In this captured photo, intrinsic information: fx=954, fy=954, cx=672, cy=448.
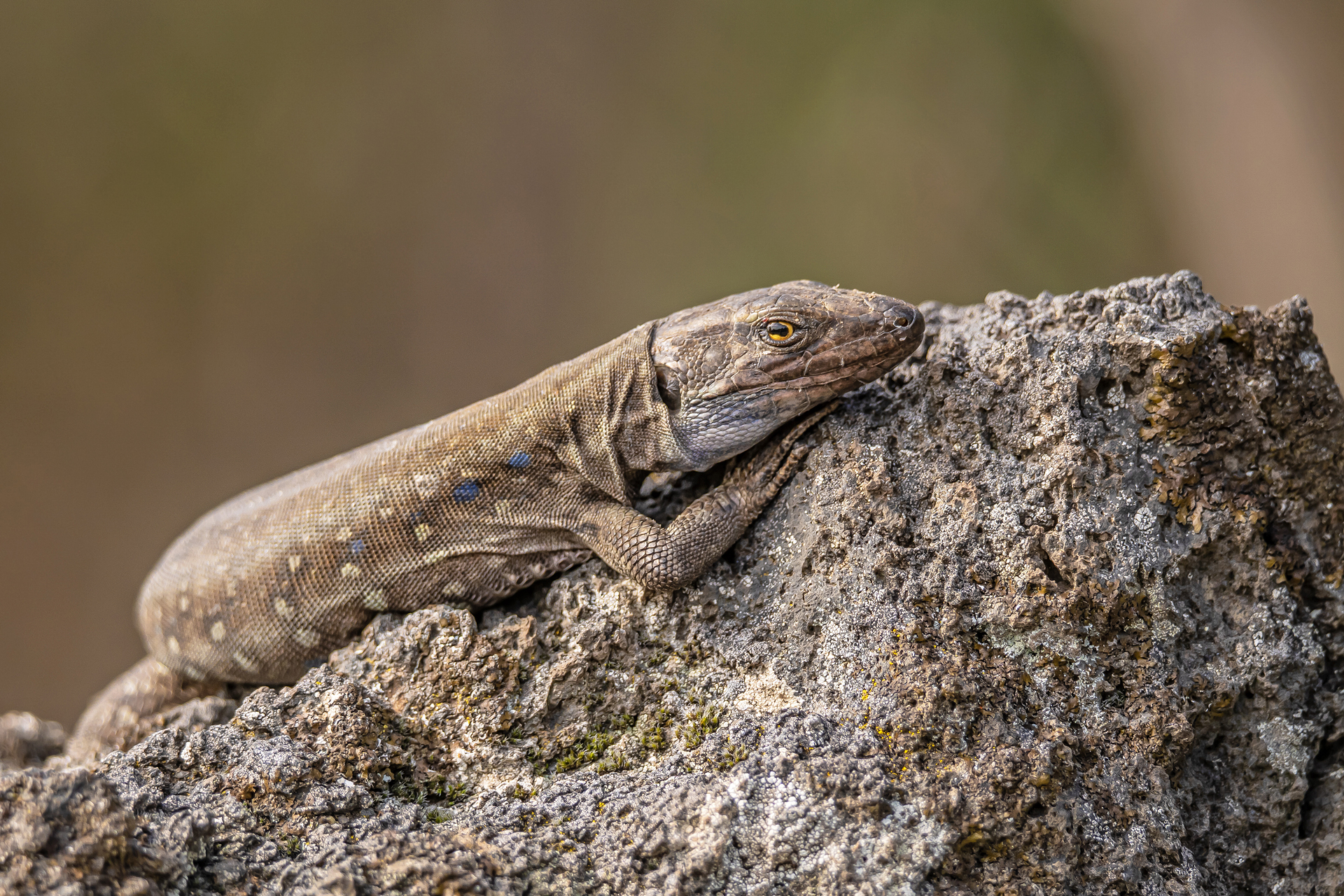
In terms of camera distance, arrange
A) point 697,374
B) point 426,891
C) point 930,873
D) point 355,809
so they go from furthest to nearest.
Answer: point 697,374 < point 355,809 < point 930,873 < point 426,891

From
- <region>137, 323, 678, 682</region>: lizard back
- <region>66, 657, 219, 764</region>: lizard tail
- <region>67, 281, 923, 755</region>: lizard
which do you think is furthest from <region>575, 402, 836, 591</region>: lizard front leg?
<region>66, 657, 219, 764</region>: lizard tail

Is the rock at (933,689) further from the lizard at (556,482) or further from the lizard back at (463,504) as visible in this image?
the lizard back at (463,504)

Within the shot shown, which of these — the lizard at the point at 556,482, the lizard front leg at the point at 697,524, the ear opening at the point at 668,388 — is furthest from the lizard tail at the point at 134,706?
the ear opening at the point at 668,388

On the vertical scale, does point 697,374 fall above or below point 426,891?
above

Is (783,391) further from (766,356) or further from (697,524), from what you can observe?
(697,524)

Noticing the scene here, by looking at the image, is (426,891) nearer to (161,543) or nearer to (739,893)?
(739,893)

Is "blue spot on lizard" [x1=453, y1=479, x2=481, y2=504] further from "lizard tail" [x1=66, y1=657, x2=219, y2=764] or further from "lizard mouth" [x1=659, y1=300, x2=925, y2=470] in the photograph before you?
"lizard tail" [x1=66, y1=657, x2=219, y2=764]

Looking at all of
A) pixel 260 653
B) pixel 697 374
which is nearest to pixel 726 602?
pixel 697 374
